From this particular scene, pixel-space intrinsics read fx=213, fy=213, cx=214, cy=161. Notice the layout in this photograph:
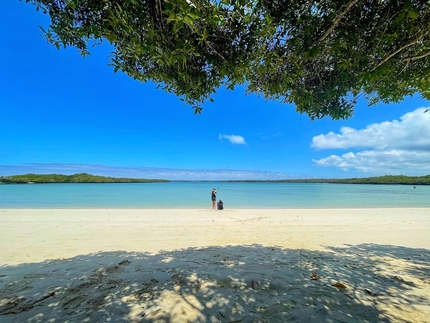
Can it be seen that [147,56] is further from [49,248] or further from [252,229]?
[252,229]

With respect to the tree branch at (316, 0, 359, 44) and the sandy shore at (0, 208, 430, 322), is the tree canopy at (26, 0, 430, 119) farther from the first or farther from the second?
the sandy shore at (0, 208, 430, 322)

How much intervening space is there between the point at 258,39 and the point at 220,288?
327cm

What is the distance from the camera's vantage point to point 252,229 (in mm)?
7840

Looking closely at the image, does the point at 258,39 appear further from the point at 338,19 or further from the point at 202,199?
the point at 202,199

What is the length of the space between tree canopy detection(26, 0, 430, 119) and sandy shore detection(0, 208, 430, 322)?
269cm

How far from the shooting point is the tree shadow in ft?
8.14

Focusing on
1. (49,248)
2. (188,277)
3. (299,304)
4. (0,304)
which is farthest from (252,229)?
(0,304)

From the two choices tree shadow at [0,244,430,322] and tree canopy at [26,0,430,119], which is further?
tree shadow at [0,244,430,322]

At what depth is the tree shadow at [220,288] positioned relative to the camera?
8.14 ft

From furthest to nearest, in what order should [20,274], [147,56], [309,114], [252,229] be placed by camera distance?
[252,229] → [20,274] → [309,114] → [147,56]

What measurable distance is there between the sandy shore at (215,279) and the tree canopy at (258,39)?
2685 millimetres

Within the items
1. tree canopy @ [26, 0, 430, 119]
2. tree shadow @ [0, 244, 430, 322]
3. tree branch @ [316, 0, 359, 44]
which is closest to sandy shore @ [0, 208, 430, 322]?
tree shadow @ [0, 244, 430, 322]

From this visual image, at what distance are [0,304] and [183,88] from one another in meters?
3.63

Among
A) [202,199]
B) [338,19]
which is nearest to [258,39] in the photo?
[338,19]
